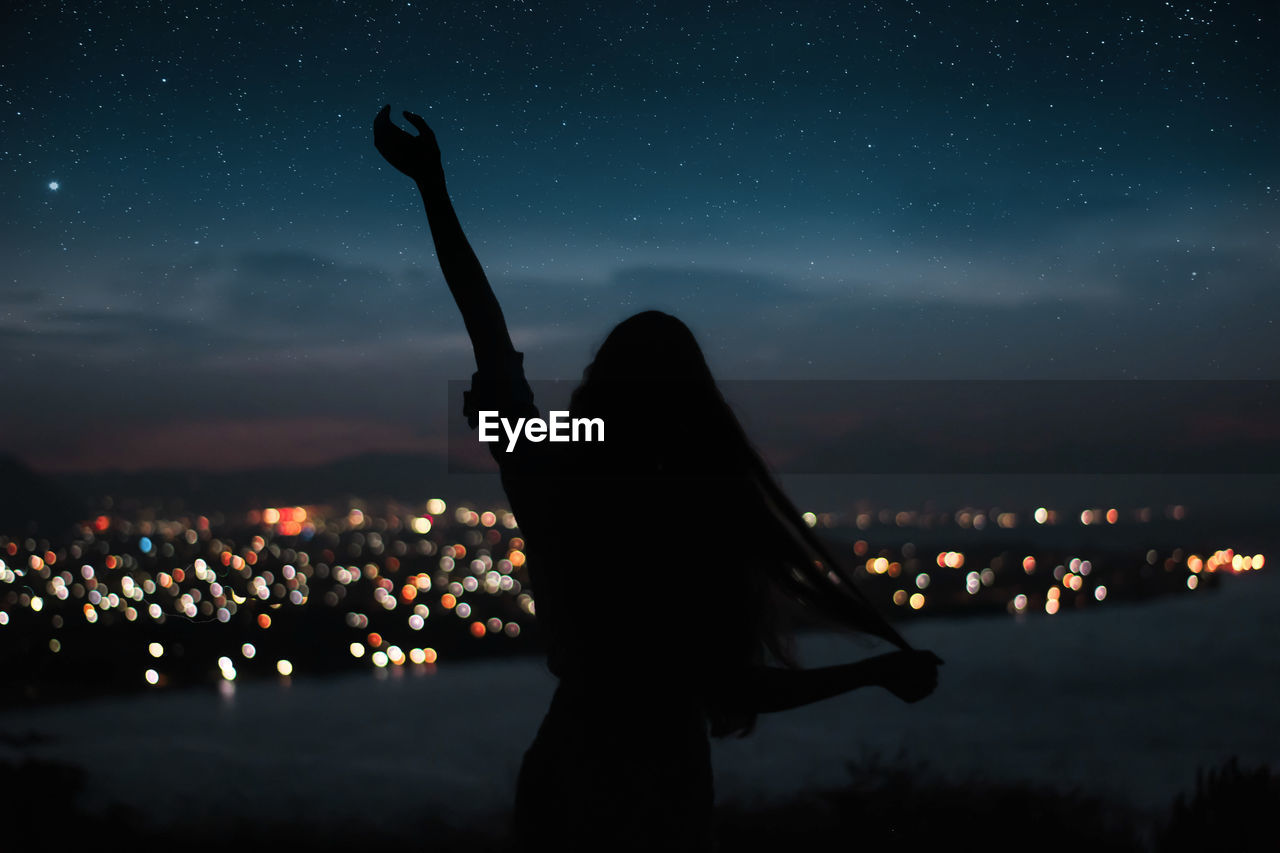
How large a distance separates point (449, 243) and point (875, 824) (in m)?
4.58

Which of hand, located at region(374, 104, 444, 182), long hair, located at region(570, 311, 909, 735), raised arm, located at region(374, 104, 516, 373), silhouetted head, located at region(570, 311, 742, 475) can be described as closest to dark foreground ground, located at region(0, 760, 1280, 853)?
long hair, located at region(570, 311, 909, 735)

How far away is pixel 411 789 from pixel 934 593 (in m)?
17.5

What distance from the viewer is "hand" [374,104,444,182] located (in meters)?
1.84

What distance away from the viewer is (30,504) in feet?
40.8

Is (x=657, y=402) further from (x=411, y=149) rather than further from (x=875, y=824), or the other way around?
(x=875, y=824)

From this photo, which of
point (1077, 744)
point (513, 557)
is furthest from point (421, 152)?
point (513, 557)

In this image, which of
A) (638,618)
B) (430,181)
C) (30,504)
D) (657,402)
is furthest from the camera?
(30,504)

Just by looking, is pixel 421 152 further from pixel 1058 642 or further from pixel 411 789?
pixel 1058 642

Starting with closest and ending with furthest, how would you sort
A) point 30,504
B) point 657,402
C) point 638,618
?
point 638,618
point 657,402
point 30,504

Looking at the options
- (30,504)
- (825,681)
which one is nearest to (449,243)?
(825,681)

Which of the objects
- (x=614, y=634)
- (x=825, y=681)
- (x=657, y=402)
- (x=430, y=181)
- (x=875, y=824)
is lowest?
(x=875, y=824)

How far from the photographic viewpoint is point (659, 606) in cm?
163

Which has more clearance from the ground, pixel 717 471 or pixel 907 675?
pixel 717 471

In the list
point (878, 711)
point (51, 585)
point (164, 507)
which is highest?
point (164, 507)
